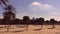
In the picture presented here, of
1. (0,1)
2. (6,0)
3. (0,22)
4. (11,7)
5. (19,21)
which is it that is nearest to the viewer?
(0,1)

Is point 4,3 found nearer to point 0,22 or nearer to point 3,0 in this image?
point 3,0

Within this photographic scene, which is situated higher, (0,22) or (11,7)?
(11,7)

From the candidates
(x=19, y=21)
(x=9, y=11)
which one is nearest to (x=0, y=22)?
(x=19, y=21)

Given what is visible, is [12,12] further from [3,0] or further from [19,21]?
[3,0]

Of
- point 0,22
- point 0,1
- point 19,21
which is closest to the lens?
point 0,1

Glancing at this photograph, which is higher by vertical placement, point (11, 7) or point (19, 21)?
point (11, 7)

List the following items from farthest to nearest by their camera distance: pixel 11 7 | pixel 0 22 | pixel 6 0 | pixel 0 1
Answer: pixel 0 22, pixel 11 7, pixel 6 0, pixel 0 1

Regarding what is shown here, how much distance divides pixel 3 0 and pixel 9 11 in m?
36.9

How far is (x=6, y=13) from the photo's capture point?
60.2 meters

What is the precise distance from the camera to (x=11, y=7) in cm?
5925

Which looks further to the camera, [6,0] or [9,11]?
[9,11]

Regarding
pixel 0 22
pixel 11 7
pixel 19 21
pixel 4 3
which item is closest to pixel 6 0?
pixel 4 3

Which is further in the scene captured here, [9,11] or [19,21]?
[19,21]

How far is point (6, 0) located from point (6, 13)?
115 feet
